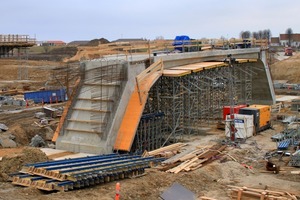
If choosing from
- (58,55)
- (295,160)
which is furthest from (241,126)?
(58,55)

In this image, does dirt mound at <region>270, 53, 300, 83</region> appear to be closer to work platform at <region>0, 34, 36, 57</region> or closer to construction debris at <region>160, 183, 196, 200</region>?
work platform at <region>0, 34, 36, 57</region>

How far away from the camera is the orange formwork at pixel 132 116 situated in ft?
79.7

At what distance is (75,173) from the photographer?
16.3 m

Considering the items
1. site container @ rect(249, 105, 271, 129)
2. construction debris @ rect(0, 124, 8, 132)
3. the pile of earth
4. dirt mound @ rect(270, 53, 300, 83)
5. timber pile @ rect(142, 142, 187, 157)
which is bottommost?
timber pile @ rect(142, 142, 187, 157)

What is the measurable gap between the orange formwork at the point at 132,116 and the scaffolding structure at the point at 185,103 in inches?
42.6

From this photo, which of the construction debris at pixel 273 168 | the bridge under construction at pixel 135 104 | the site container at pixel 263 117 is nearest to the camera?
the construction debris at pixel 273 168

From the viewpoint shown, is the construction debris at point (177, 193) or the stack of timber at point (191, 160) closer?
the construction debris at point (177, 193)

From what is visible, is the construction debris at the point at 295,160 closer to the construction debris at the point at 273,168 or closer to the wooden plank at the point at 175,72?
the construction debris at the point at 273,168

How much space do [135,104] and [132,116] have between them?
752 mm

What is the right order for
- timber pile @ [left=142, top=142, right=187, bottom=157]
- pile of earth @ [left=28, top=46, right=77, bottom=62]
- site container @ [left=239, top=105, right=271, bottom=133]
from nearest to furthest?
timber pile @ [left=142, top=142, right=187, bottom=157]
site container @ [left=239, top=105, right=271, bottom=133]
pile of earth @ [left=28, top=46, right=77, bottom=62]

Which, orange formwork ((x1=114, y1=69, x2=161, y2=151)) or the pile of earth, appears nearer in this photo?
orange formwork ((x1=114, y1=69, x2=161, y2=151))

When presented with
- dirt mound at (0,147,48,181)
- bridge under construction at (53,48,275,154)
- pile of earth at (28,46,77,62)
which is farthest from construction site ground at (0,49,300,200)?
pile of earth at (28,46,77,62)

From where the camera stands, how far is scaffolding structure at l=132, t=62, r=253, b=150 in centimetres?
2816

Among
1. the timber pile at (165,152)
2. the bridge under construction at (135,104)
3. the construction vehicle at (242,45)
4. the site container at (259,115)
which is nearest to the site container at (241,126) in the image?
the site container at (259,115)
